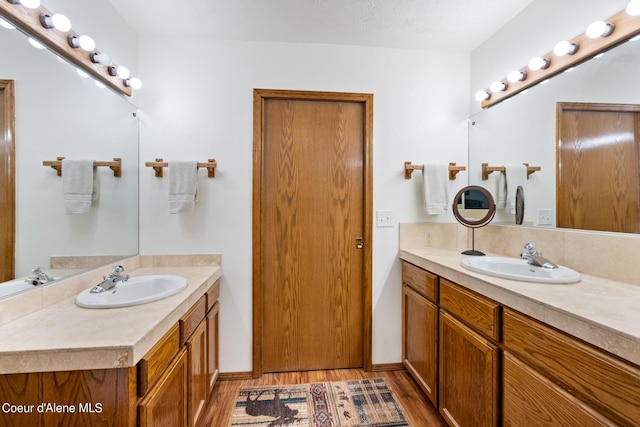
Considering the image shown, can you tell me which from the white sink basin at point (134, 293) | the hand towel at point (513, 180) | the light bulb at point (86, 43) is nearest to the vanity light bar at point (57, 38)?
the light bulb at point (86, 43)

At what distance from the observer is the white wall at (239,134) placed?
1.92 m

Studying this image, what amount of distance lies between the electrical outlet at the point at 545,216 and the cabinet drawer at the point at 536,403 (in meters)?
0.90

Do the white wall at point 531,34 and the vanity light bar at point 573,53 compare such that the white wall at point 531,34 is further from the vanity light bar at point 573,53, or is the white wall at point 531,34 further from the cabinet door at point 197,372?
the cabinet door at point 197,372

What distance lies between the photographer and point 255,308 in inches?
77.5

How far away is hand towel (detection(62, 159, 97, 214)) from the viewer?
1258 mm

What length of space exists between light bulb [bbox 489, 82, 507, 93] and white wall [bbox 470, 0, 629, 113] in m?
0.09

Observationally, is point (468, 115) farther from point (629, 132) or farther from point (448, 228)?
point (629, 132)

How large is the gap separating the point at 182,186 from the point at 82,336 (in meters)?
1.13

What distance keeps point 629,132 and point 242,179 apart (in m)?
2.05

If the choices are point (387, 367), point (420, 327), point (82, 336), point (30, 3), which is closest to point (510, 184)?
point (420, 327)

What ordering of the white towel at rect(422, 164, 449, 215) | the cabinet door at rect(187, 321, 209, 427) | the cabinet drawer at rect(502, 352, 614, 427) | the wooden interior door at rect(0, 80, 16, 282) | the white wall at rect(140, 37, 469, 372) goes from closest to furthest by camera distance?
1. the cabinet drawer at rect(502, 352, 614, 427)
2. the wooden interior door at rect(0, 80, 16, 282)
3. the cabinet door at rect(187, 321, 209, 427)
4. the white wall at rect(140, 37, 469, 372)
5. the white towel at rect(422, 164, 449, 215)

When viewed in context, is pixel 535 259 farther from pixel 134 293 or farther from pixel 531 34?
pixel 134 293

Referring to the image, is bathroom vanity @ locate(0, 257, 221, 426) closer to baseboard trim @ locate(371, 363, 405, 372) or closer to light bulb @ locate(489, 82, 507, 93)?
baseboard trim @ locate(371, 363, 405, 372)

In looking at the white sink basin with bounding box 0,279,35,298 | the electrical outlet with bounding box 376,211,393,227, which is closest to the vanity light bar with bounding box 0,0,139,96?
the white sink basin with bounding box 0,279,35,298
